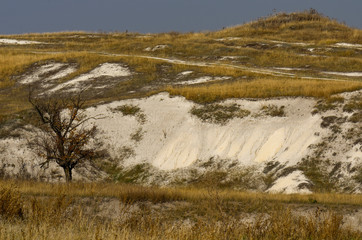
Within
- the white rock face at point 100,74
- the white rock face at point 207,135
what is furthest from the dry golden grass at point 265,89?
the white rock face at point 100,74

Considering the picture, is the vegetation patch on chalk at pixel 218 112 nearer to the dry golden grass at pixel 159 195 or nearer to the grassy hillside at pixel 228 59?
the grassy hillside at pixel 228 59

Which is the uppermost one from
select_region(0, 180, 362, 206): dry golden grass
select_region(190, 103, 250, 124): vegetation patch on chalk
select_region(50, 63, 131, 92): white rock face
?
select_region(50, 63, 131, 92): white rock face

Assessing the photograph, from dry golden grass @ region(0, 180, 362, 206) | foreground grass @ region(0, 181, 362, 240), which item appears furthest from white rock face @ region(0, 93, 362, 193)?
foreground grass @ region(0, 181, 362, 240)

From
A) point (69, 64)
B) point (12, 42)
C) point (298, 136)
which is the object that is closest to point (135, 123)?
point (298, 136)

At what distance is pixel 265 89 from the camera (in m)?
41.3

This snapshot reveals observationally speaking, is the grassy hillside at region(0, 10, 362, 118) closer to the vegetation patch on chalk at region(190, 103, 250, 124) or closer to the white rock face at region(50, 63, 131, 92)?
the white rock face at region(50, 63, 131, 92)

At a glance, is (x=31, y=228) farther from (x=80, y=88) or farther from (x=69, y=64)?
(x=69, y=64)

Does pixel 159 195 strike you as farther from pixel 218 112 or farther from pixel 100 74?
pixel 100 74

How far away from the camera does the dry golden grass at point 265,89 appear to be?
38016 mm

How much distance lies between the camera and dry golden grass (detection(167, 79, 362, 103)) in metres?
38.0

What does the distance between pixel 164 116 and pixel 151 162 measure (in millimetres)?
5649

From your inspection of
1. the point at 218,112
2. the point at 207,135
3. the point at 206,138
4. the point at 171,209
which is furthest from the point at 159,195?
the point at 218,112

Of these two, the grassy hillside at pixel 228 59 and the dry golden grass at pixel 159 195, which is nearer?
the dry golden grass at pixel 159 195

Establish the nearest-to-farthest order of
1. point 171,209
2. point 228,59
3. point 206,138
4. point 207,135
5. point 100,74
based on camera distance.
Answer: point 171,209 < point 206,138 < point 207,135 < point 100,74 < point 228,59
